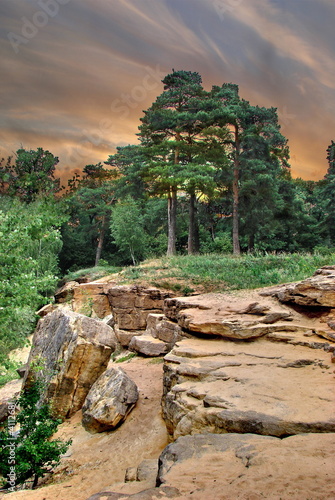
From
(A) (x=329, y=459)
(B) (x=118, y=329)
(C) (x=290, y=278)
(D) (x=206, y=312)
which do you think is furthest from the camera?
(B) (x=118, y=329)

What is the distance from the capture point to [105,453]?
6.52 meters

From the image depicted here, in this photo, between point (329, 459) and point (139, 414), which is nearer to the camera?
point (329, 459)

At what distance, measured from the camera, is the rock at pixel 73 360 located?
845 cm

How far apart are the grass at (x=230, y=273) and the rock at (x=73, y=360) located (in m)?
6.15

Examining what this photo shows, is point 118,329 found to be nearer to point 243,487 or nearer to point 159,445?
point 159,445

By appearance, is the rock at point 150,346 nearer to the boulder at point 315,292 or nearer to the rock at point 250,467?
the boulder at point 315,292

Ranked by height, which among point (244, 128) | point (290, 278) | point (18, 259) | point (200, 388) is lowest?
point (200, 388)

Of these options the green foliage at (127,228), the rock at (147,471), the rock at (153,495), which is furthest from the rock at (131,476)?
the green foliage at (127,228)

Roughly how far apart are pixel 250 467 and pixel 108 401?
197 inches

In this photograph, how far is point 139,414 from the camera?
305 inches

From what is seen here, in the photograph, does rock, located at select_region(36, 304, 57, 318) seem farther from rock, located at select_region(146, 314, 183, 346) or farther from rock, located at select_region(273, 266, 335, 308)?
rock, located at select_region(273, 266, 335, 308)

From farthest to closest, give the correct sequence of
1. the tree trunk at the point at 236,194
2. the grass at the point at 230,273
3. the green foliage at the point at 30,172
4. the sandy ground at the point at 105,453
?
the green foliage at the point at 30,172, the tree trunk at the point at 236,194, the grass at the point at 230,273, the sandy ground at the point at 105,453

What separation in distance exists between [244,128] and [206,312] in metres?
21.6

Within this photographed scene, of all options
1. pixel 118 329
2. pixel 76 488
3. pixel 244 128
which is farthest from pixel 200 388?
pixel 244 128
